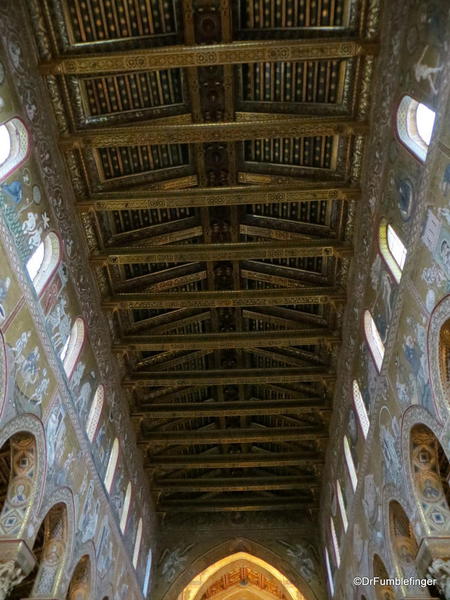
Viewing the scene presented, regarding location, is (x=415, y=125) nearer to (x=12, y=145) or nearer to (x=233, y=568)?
(x=12, y=145)

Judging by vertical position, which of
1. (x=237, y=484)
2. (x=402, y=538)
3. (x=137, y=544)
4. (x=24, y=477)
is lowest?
(x=24, y=477)

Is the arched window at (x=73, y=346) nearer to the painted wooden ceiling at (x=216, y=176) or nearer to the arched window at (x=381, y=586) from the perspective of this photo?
the painted wooden ceiling at (x=216, y=176)

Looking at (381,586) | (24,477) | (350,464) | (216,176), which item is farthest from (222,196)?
(381,586)

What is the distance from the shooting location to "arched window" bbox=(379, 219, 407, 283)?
948cm

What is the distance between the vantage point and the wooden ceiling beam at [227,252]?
11.8 metres

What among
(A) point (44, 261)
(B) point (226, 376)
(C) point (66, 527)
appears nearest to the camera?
(A) point (44, 261)

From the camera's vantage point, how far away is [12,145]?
8.69 meters

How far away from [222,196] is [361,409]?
21.4ft

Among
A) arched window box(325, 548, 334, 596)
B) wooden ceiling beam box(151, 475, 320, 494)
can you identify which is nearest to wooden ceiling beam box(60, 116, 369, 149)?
wooden ceiling beam box(151, 475, 320, 494)

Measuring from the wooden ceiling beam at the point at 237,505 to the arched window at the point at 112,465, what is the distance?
778 centimetres

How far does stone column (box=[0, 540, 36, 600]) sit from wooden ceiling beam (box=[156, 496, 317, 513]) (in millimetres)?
13526

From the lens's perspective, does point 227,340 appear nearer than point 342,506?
Yes

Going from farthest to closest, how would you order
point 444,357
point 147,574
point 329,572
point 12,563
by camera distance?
point 147,574
point 329,572
point 12,563
point 444,357

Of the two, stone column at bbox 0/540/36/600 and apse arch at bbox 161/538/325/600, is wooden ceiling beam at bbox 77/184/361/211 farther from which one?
apse arch at bbox 161/538/325/600
